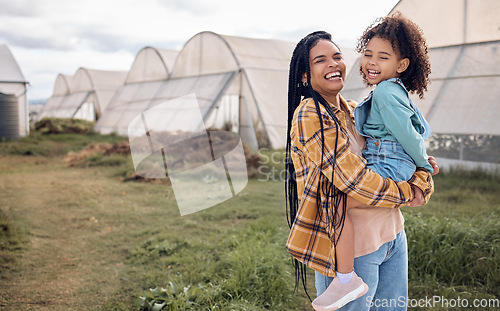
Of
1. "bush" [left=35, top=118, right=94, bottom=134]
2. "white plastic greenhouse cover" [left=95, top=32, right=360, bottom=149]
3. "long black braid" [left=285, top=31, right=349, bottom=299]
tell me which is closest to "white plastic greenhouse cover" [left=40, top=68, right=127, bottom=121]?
"bush" [left=35, top=118, right=94, bottom=134]

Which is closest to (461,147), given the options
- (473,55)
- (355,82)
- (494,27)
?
(473,55)

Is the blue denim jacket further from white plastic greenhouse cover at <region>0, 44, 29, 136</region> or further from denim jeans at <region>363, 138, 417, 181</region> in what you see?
white plastic greenhouse cover at <region>0, 44, 29, 136</region>

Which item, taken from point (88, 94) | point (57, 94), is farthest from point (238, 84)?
point (57, 94)

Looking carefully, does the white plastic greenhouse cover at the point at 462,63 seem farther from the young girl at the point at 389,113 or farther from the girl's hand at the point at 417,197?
the girl's hand at the point at 417,197

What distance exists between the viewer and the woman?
1.48 meters

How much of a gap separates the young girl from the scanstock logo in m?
4.18

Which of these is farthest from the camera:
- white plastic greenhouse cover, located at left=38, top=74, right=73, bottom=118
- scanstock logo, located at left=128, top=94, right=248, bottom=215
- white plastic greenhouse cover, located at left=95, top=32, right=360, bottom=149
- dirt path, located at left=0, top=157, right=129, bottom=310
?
white plastic greenhouse cover, located at left=38, top=74, right=73, bottom=118

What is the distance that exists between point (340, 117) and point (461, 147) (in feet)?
21.5

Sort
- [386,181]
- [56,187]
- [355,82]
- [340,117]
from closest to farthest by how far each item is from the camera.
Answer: [386,181] → [340,117] → [56,187] → [355,82]

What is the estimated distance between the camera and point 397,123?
153 cm

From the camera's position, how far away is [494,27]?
765cm

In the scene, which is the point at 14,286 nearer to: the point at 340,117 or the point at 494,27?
the point at 340,117

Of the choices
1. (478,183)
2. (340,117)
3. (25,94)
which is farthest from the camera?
(25,94)

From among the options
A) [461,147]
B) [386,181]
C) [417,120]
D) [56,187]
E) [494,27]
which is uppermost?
[494,27]
